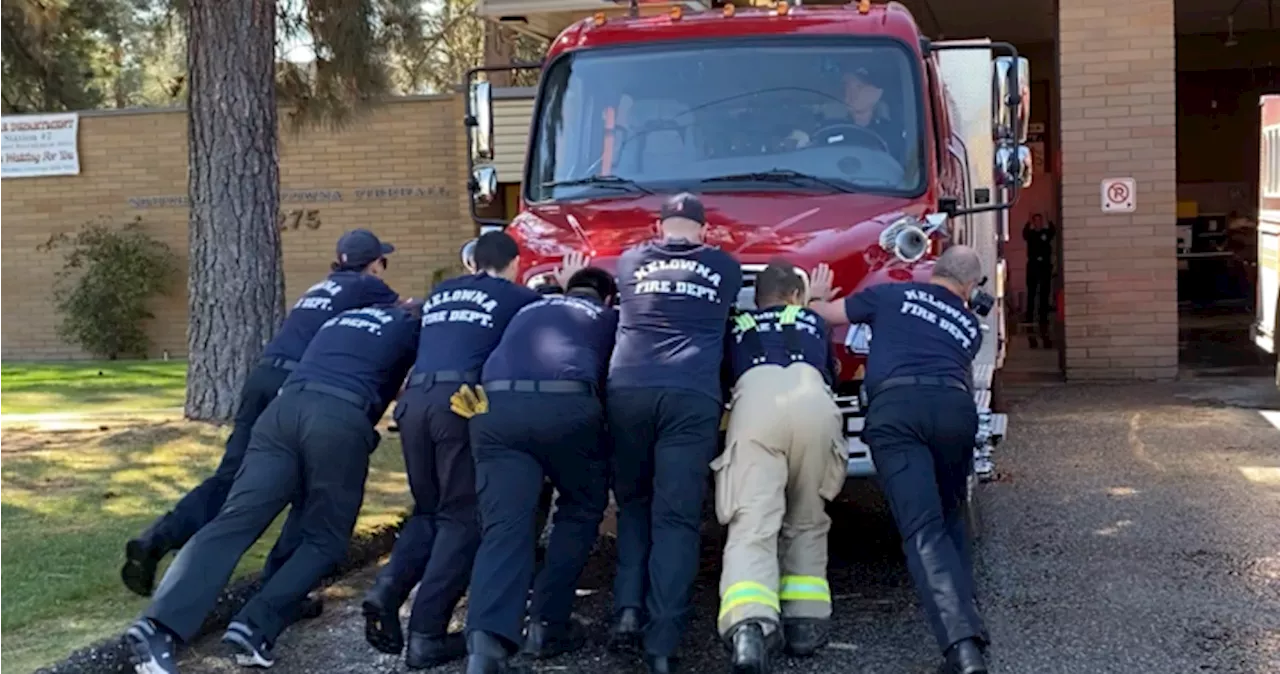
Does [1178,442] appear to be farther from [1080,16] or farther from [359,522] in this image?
[359,522]

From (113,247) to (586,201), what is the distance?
49.0 ft

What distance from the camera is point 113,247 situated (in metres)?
20.7

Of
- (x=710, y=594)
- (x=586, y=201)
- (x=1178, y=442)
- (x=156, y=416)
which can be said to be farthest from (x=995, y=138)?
(x=156, y=416)

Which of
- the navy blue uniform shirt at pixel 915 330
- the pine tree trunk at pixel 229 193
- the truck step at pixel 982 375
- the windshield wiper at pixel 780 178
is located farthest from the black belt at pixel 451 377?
the pine tree trunk at pixel 229 193

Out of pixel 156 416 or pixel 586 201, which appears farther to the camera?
pixel 156 416

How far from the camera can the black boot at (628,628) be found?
5.95 m

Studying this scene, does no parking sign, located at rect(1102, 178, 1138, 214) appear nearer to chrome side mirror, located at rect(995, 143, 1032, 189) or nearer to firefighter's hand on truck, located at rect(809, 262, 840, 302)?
chrome side mirror, located at rect(995, 143, 1032, 189)

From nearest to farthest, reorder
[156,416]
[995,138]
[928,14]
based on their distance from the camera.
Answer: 1. [995,138]
2. [156,416]
3. [928,14]

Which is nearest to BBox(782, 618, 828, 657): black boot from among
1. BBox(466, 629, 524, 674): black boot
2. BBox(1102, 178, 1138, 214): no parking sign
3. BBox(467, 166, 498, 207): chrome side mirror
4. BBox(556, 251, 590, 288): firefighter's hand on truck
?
BBox(466, 629, 524, 674): black boot

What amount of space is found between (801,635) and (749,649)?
0.60 metres

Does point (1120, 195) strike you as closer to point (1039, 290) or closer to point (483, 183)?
point (1039, 290)

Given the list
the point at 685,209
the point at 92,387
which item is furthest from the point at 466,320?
the point at 92,387

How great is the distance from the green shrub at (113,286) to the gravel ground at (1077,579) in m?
13.6

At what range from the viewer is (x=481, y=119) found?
27.0ft
